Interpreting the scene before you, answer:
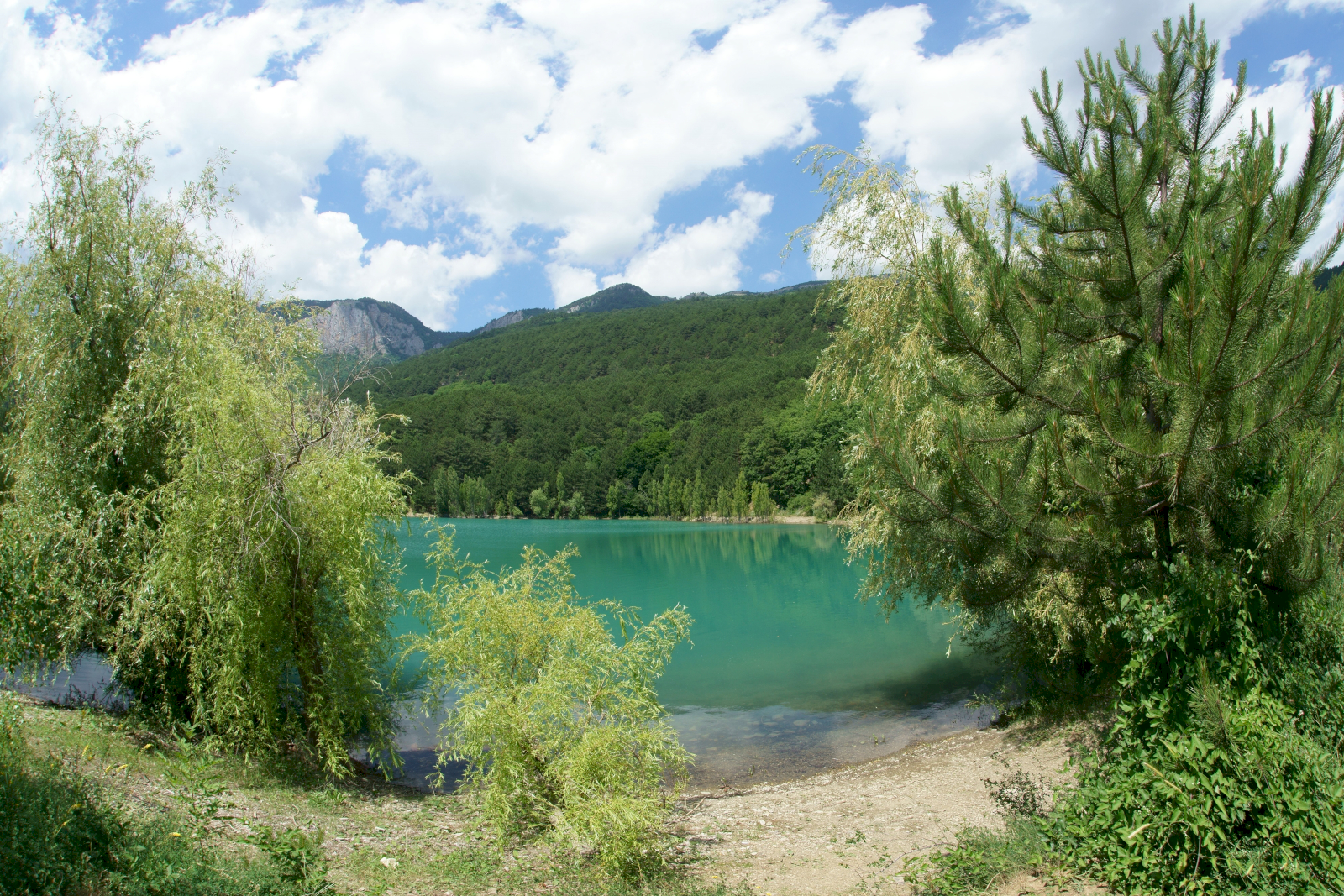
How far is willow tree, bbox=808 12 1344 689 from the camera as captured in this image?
4.17 meters

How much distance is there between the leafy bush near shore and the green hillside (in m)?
52.3

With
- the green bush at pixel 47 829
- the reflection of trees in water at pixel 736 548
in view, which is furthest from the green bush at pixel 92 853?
the reflection of trees in water at pixel 736 548

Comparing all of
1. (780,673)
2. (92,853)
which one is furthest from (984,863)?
(780,673)

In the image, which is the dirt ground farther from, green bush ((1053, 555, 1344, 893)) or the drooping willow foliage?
the drooping willow foliage

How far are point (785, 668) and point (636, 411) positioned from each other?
4220 inches

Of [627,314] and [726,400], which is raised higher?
[627,314]

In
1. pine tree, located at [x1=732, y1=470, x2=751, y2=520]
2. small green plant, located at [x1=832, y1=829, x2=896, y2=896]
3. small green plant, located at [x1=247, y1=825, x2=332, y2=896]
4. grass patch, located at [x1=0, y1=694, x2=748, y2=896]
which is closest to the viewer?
grass patch, located at [x1=0, y1=694, x2=748, y2=896]

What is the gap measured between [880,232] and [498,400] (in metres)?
113

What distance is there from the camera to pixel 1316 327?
4.04m

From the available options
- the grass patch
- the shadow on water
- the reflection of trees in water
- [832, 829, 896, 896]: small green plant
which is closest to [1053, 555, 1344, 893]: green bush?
[832, 829, 896, 896]: small green plant

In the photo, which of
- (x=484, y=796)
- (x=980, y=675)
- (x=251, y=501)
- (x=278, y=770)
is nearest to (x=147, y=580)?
(x=251, y=501)

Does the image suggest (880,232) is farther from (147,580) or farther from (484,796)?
(147,580)

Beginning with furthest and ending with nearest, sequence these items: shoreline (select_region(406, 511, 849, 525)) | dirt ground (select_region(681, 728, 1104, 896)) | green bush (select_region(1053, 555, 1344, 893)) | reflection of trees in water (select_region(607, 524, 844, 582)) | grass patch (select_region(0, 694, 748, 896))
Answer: shoreline (select_region(406, 511, 849, 525)) → reflection of trees in water (select_region(607, 524, 844, 582)) → dirt ground (select_region(681, 728, 1104, 896)) → grass patch (select_region(0, 694, 748, 896)) → green bush (select_region(1053, 555, 1344, 893))

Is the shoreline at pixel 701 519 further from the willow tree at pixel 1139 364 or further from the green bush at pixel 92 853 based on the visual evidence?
the green bush at pixel 92 853
